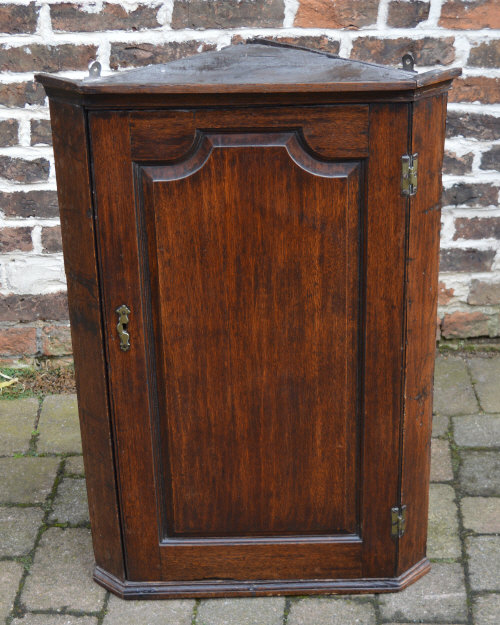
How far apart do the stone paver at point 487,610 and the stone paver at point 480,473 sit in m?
0.50

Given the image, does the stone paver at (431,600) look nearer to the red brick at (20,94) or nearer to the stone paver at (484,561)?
the stone paver at (484,561)

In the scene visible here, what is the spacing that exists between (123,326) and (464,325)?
6.33ft

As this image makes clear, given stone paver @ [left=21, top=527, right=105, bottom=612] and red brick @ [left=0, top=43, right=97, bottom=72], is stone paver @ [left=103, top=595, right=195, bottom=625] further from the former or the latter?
red brick @ [left=0, top=43, right=97, bottom=72]

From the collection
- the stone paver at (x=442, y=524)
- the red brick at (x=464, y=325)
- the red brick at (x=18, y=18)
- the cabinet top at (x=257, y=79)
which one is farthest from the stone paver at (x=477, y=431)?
the red brick at (x=18, y=18)

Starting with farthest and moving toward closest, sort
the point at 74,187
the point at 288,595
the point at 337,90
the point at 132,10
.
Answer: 1. the point at 132,10
2. the point at 288,595
3. the point at 74,187
4. the point at 337,90

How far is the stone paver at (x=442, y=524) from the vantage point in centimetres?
268

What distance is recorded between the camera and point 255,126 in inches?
79.5

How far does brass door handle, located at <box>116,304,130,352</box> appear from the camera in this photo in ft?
Result: 7.20

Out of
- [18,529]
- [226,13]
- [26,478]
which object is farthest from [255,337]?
[226,13]

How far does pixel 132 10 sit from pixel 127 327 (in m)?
1.47

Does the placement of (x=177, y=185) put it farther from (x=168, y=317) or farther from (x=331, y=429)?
(x=331, y=429)

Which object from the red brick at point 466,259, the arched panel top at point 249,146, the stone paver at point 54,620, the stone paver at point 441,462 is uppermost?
the arched panel top at point 249,146

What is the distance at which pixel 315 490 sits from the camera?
239 centimetres

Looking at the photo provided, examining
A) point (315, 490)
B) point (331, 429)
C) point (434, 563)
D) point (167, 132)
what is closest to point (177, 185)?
point (167, 132)
